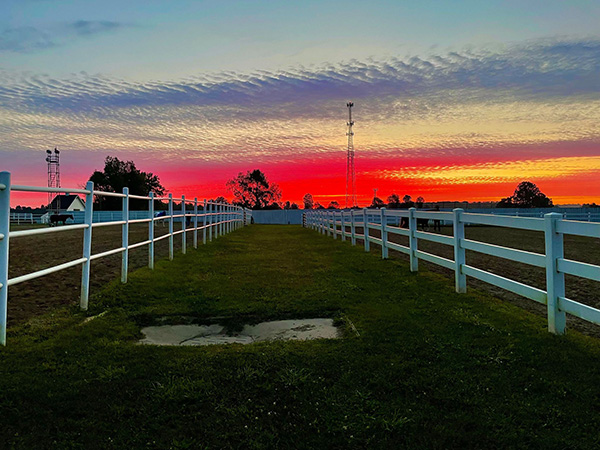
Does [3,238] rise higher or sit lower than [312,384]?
higher

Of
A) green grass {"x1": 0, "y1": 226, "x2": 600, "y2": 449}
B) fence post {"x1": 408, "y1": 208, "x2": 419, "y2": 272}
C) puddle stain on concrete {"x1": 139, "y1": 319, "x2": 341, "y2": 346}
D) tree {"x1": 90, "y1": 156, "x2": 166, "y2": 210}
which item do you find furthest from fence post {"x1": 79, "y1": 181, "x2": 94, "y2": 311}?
tree {"x1": 90, "y1": 156, "x2": 166, "y2": 210}

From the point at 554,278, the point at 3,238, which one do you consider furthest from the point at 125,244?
the point at 554,278

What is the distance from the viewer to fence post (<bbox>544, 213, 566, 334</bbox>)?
4695mm

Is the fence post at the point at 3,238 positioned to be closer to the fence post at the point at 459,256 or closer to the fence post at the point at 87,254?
the fence post at the point at 87,254

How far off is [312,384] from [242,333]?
1.66 metres

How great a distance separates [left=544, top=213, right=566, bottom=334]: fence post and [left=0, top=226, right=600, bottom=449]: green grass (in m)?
0.14

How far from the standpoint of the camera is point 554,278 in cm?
473

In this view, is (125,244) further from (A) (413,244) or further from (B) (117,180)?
(B) (117,180)

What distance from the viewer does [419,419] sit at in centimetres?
294

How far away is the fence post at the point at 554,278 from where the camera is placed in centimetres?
470

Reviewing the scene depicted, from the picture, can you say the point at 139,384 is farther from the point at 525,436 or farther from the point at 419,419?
the point at 525,436

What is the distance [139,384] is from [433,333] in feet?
9.26

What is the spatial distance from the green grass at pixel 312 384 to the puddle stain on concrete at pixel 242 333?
243 millimetres

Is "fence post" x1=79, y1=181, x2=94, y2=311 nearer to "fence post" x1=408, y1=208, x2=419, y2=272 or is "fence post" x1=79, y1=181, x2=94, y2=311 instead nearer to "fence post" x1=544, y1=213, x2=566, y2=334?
"fence post" x1=544, y1=213, x2=566, y2=334
